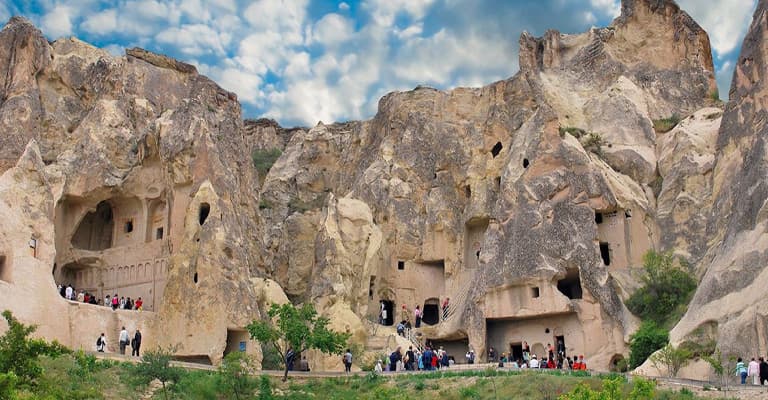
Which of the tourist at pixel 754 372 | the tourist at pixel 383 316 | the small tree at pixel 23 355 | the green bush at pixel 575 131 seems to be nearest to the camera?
the small tree at pixel 23 355

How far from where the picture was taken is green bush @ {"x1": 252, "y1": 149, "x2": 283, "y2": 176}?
6556 centimetres

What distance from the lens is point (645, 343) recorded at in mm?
34312

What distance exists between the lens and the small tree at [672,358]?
98.4 feet

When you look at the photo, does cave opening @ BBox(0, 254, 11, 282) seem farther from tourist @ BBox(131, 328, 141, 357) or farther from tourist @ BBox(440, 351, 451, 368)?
tourist @ BBox(440, 351, 451, 368)

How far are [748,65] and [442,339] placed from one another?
58.9 feet

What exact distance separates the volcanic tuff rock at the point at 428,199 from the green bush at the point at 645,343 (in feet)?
3.68

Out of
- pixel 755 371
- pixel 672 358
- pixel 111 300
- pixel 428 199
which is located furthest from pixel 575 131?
pixel 111 300

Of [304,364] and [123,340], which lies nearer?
[123,340]

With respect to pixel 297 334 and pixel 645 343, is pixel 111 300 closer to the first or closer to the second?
pixel 297 334

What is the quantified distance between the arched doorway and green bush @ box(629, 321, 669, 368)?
13.9 m

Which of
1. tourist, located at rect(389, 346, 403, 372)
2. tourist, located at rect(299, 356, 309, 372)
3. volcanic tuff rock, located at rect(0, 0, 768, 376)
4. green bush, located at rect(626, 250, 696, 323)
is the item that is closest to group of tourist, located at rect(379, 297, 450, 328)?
volcanic tuff rock, located at rect(0, 0, 768, 376)

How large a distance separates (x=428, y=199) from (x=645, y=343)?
16.8 meters

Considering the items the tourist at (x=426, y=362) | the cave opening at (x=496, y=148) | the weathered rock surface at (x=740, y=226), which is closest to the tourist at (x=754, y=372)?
the weathered rock surface at (x=740, y=226)

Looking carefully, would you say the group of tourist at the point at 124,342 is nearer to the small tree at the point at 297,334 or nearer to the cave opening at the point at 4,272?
the cave opening at the point at 4,272
